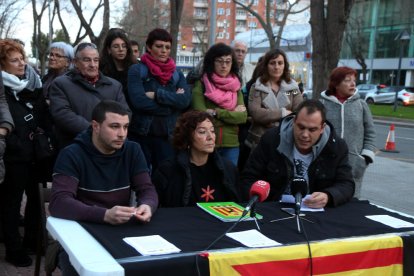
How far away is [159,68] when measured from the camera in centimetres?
450

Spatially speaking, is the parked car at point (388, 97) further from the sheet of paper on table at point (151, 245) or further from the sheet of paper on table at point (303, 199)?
the sheet of paper on table at point (151, 245)

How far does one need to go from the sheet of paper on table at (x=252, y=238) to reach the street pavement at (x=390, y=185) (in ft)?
9.09

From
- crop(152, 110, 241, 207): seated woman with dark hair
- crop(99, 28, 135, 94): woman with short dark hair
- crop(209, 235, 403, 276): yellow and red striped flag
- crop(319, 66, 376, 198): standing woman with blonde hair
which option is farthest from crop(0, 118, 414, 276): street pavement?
crop(209, 235, 403, 276): yellow and red striped flag

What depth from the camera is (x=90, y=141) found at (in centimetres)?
305

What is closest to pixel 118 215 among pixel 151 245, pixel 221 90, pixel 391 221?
pixel 151 245

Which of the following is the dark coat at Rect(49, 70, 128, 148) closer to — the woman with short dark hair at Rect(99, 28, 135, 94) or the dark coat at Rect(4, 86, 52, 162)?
the dark coat at Rect(4, 86, 52, 162)

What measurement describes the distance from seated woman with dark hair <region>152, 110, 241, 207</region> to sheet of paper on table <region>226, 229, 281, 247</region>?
2.78ft

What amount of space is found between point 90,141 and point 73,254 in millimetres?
1005

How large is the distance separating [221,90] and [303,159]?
4.61ft

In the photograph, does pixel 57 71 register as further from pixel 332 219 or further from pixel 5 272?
pixel 332 219

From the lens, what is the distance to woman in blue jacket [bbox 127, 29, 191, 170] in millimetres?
4391

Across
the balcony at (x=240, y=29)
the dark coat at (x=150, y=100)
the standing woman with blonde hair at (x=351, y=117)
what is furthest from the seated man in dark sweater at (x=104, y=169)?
the balcony at (x=240, y=29)

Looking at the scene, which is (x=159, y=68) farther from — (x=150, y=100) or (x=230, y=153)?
(x=230, y=153)

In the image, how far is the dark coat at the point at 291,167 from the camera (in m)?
3.44
